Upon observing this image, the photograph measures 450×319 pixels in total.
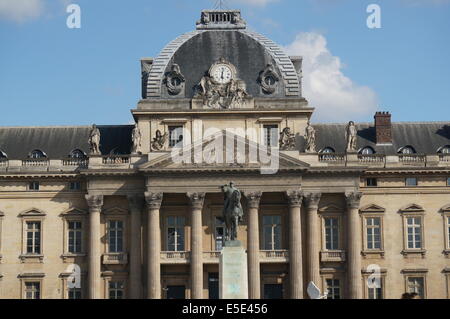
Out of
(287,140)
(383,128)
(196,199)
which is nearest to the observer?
(196,199)

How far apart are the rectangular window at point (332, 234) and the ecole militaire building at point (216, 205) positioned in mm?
89

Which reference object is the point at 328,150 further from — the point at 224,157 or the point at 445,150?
the point at 224,157

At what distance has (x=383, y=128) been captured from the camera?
78.2 meters

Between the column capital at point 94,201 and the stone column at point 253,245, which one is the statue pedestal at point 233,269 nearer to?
the stone column at point 253,245

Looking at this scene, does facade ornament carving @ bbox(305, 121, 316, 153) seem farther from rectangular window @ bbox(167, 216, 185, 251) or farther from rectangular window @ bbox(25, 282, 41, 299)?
rectangular window @ bbox(25, 282, 41, 299)

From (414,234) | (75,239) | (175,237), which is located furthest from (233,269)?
(414,234)

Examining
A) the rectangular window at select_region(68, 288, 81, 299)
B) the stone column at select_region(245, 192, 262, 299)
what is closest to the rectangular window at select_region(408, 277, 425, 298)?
the stone column at select_region(245, 192, 262, 299)

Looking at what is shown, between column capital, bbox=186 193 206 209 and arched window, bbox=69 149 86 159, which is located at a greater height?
arched window, bbox=69 149 86 159

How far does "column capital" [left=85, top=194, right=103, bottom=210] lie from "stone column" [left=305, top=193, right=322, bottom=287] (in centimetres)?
1410

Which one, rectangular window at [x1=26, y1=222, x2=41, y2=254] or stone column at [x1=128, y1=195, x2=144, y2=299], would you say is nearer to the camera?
stone column at [x1=128, y1=195, x2=144, y2=299]

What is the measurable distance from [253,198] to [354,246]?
296 inches

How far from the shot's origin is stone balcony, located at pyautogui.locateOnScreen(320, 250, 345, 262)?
73.1 meters
